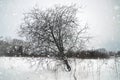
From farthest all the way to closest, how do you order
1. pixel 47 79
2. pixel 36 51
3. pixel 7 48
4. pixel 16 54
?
pixel 7 48 < pixel 16 54 < pixel 36 51 < pixel 47 79

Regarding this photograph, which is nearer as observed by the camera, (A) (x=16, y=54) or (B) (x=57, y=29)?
(B) (x=57, y=29)

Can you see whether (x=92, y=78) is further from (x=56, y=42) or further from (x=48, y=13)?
(x=48, y=13)

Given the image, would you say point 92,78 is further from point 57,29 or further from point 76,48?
point 57,29

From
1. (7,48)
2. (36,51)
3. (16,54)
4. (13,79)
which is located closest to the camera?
(13,79)

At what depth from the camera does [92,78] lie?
32.9 feet

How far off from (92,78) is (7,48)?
2263cm

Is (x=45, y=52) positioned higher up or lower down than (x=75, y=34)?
lower down

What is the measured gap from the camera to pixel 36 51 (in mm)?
11852

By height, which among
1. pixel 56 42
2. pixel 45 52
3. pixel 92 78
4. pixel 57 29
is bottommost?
pixel 92 78

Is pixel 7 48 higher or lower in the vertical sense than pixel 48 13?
lower

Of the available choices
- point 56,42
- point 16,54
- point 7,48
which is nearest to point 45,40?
point 56,42

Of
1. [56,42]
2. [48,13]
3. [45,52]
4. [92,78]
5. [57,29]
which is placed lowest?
[92,78]

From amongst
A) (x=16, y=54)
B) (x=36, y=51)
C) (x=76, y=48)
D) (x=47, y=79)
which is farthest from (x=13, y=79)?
(x=16, y=54)

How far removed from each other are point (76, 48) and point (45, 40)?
7.68 ft
